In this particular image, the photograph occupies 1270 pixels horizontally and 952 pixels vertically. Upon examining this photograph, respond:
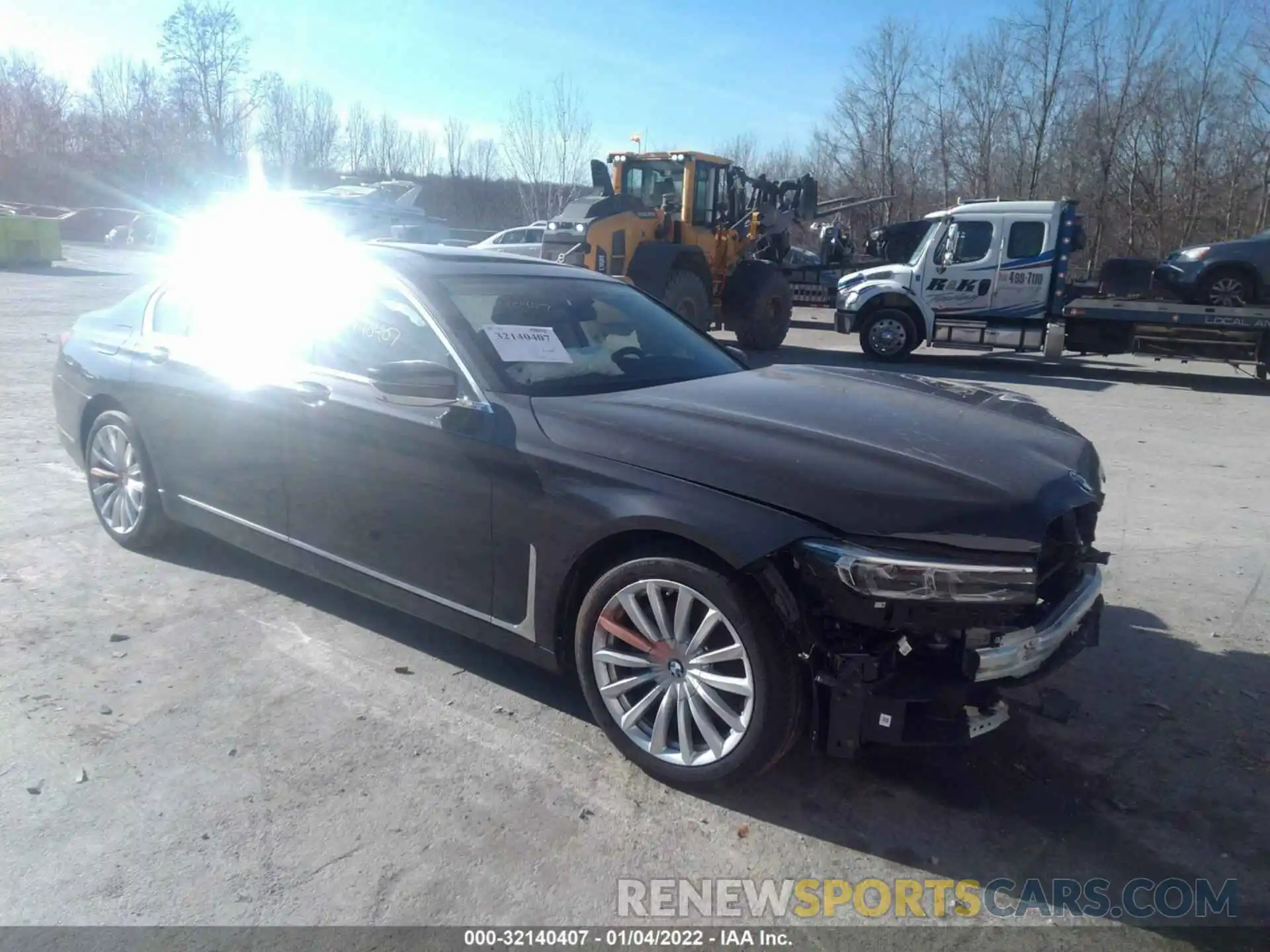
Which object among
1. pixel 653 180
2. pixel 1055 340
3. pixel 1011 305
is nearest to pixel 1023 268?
pixel 1011 305

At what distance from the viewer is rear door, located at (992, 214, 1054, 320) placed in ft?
49.8

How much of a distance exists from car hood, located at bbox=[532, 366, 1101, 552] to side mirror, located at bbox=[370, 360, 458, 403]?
0.34 metres

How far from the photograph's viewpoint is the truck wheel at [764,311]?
1641cm

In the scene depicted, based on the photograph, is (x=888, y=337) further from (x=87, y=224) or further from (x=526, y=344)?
(x=87, y=224)

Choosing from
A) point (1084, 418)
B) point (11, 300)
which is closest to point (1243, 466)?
point (1084, 418)

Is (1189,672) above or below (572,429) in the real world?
below

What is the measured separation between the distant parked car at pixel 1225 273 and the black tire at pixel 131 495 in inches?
627

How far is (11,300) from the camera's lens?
18797 millimetres

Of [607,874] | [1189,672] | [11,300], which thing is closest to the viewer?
[607,874]

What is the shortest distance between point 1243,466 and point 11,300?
20.0 meters

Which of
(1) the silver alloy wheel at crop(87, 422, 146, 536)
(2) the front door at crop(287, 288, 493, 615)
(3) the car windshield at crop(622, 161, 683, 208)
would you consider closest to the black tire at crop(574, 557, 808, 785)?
(2) the front door at crop(287, 288, 493, 615)

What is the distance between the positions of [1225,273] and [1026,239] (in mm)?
3711

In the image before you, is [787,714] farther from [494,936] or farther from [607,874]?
[494,936]

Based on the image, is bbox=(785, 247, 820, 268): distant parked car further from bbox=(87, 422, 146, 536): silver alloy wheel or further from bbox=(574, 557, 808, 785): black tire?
bbox=(574, 557, 808, 785): black tire
